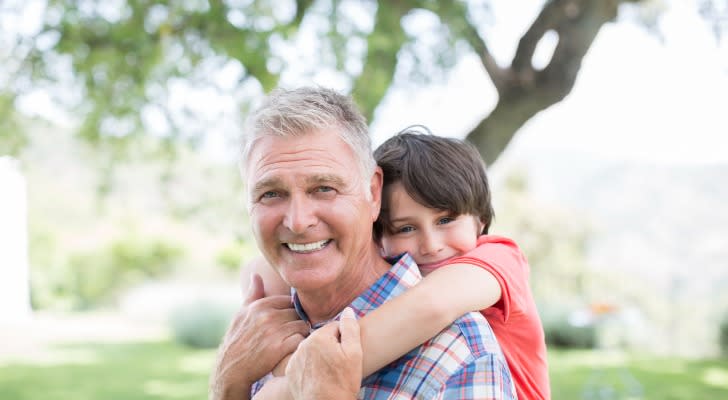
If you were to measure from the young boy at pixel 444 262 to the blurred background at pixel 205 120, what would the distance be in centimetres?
34

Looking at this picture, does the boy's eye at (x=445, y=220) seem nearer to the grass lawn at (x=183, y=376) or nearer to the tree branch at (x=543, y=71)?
the tree branch at (x=543, y=71)

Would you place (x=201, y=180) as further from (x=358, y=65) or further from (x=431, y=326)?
(x=431, y=326)

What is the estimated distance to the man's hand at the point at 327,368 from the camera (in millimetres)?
1545

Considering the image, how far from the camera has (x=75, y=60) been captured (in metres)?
5.58

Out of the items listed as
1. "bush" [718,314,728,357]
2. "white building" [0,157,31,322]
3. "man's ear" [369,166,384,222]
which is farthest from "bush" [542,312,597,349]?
"white building" [0,157,31,322]

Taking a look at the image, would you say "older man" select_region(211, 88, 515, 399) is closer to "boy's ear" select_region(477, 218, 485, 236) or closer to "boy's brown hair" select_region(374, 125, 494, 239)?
"boy's brown hair" select_region(374, 125, 494, 239)

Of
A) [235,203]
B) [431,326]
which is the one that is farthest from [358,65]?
[431,326]

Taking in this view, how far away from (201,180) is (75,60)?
2392 mm

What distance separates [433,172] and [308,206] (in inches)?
20.1

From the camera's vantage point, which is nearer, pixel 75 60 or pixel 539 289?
pixel 75 60

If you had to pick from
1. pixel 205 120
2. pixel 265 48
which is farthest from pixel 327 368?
Answer: pixel 205 120

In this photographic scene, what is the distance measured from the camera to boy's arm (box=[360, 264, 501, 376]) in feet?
5.33

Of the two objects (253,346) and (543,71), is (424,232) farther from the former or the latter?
(543,71)

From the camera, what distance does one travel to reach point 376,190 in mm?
2074
